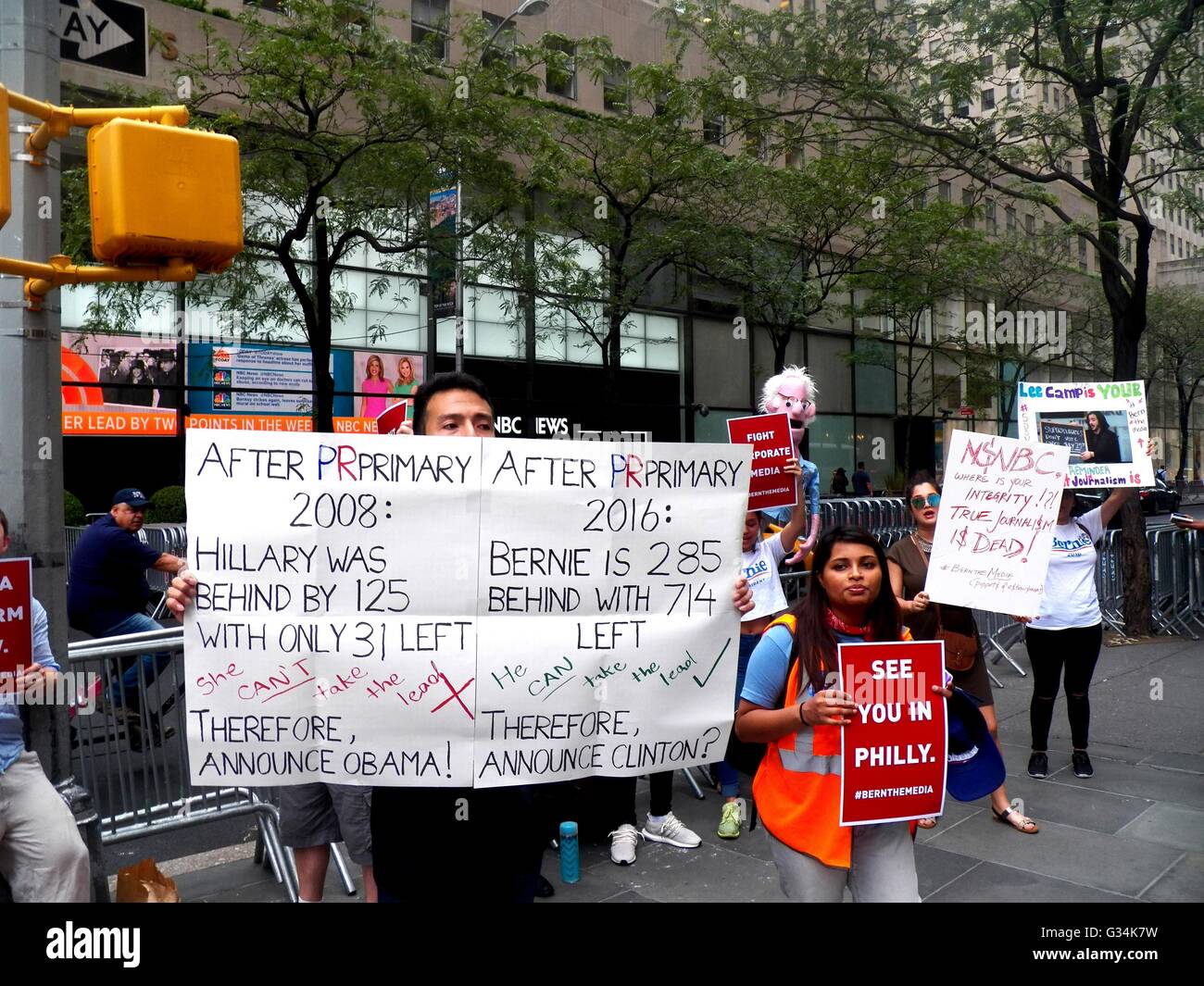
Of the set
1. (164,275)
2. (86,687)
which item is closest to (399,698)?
(164,275)

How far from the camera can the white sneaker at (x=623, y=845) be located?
505cm

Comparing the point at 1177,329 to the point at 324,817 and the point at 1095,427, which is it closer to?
the point at 1095,427

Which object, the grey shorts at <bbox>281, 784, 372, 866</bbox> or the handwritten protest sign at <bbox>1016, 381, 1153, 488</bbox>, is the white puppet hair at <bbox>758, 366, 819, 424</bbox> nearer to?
the handwritten protest sign at <bbox>1016, 381, 1153, 488</bbox>

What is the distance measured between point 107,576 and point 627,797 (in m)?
4.10

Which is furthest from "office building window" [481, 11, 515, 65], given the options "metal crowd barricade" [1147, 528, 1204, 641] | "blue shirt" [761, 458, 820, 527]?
"metal crowd barricade" [1147, 528, 1204, 641]

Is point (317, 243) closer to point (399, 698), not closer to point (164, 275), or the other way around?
point (164, 275)

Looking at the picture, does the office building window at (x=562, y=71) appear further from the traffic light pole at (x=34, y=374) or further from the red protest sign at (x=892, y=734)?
the red protest sign at (x=892, y=734)

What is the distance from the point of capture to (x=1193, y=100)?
31.7 ft

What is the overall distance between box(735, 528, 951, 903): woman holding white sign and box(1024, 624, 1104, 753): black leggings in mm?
3477

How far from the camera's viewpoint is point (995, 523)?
15.4 ft

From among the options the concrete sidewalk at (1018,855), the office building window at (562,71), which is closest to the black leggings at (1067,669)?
the concrete sidewalk at (1018,855)

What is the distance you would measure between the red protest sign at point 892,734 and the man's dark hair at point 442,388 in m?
1.30

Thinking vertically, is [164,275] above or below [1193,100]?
below

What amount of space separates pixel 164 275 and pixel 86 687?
88.9 inches
